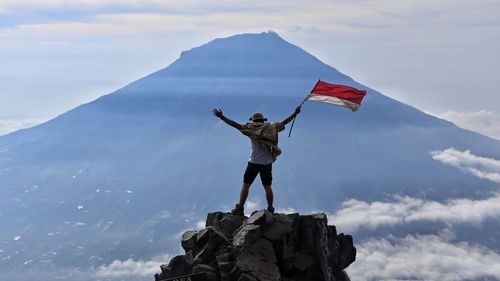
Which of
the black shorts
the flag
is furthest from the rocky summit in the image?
the flag

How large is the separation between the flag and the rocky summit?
479 centimetres

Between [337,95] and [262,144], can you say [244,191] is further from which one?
[337,95]

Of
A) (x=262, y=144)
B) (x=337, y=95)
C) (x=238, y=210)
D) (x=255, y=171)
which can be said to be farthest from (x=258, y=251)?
(x=337, y=95)

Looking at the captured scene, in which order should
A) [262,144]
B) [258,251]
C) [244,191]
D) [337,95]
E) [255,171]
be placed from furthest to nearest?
[337,95], [244,191], [255,171], [262,144], [258,251]

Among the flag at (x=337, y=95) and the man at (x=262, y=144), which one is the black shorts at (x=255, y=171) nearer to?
the man at (x=262, y=144)

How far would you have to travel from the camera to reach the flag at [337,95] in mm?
26750

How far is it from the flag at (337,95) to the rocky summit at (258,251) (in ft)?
15.7

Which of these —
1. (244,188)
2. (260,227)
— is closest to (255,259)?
(260,227)

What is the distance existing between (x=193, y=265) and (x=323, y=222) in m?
5.32

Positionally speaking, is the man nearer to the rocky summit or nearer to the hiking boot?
the hiking boot

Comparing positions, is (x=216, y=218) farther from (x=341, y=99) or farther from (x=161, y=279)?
(x=341, y=99)

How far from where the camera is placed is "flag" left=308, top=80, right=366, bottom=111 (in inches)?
1053

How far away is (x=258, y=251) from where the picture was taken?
78.0 feet

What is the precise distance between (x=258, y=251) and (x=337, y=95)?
7.69m
